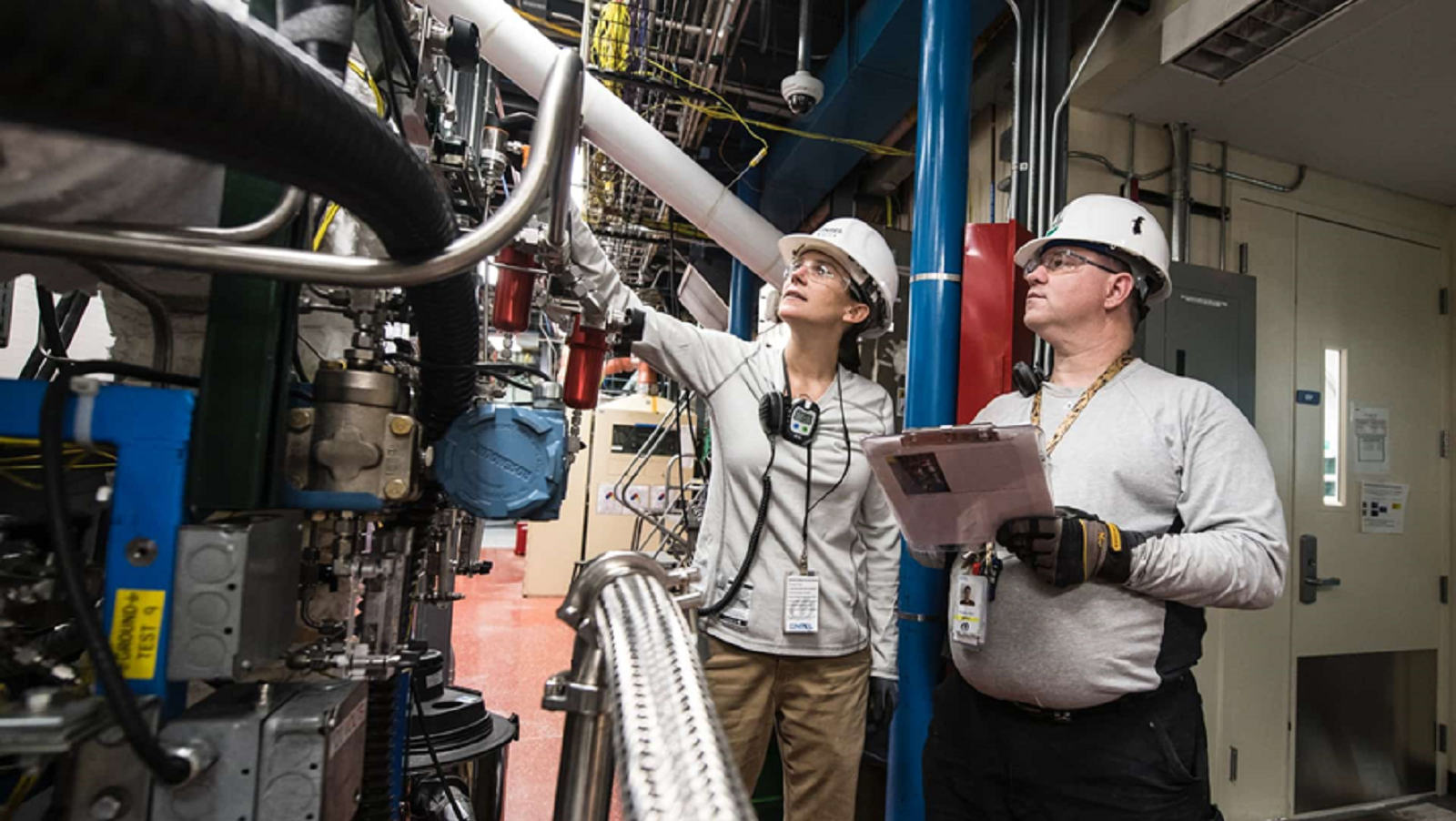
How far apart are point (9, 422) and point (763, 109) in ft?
10.7

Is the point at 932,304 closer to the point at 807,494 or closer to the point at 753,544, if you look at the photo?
the point at 807,494

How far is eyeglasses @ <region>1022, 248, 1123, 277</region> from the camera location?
1.37 metres

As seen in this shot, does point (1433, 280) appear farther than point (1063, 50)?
Yes

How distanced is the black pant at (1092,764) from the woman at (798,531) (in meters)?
0.31

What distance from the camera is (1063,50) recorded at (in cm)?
194

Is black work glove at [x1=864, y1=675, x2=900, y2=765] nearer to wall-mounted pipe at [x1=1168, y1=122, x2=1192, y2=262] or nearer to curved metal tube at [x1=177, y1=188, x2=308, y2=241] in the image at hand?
curved metal tube at [x1=177, y1=188, x2=308, y2=241]

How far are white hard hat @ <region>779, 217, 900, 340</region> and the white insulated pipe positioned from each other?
61 centimetres

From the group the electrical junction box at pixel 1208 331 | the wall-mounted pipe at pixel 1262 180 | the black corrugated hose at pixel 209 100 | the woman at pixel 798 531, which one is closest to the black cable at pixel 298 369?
the black corrugated hose at pixel 209 100

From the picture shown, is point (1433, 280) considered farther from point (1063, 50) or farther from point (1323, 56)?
point (1063, 50)

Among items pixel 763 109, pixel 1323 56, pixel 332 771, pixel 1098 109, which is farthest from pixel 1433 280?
pixel 332 771

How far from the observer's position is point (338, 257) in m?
0.59

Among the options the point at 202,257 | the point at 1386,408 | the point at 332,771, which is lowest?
the point at 332,771

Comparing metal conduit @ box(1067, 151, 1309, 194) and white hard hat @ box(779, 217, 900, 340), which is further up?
metal conduit @ box(1067, 151, 1309, 194)

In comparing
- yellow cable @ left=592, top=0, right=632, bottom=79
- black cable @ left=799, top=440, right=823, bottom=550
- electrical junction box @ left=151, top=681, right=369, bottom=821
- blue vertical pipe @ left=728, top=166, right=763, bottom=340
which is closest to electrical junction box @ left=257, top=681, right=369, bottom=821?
electrical junction box @ left=151, top=681, right=369, bottom=821
